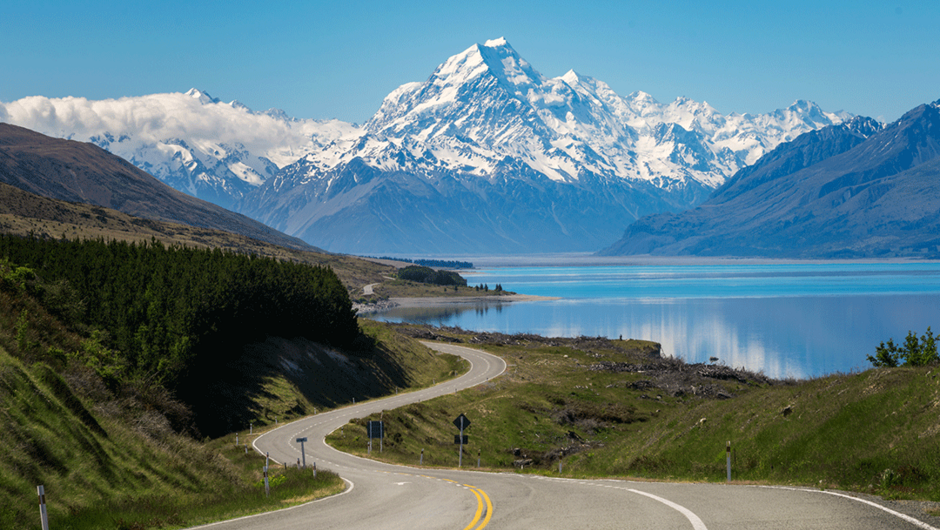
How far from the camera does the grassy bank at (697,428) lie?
20.3 metres

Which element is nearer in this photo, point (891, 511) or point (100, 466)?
point (891, 511)

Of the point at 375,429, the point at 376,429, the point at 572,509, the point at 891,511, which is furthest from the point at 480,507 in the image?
the point at 376,429

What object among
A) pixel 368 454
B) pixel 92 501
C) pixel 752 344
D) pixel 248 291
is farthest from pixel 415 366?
pixel 92 501

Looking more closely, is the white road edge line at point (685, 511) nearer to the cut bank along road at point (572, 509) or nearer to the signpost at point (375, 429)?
the cut bank along road at point (572, 509)

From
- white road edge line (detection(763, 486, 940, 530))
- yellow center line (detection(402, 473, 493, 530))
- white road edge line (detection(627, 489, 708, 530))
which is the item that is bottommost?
yellow center line (detection(402, 473, 493, 530))

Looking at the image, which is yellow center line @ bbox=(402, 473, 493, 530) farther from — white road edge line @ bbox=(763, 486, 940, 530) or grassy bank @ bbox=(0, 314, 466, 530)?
white road edge line @ bbox=(763, 486, 940, 530)

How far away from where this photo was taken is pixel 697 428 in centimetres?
3384

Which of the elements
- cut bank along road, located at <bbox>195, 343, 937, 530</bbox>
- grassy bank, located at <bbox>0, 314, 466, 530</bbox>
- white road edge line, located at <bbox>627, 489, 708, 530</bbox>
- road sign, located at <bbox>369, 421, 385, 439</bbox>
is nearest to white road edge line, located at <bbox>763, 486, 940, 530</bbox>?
cut bank along road, located at <bbox>195, 343, 937, 530</bbox>

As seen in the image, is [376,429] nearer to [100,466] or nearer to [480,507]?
[100,466]

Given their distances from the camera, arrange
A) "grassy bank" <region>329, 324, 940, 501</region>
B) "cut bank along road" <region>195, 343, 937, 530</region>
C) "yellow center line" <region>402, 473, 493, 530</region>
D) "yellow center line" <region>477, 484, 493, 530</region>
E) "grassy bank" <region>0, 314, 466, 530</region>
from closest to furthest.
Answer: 1. "cut bank along road" <region>195, 343, 937, 530</region>
2. "yellow center line" <region>477, 484, 493, 530</region>
3. "yellow center line" <region>402, 473, 493, 530</region>
4. "grassy bank" <region>0, 314, 466, 530</region>
5. "grassy bank" <region>329, 324, 940, 501</region>

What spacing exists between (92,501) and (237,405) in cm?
4714

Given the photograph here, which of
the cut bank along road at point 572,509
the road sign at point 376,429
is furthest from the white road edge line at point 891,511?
the road sign at point 376,429

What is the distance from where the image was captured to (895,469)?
1838 centimetres

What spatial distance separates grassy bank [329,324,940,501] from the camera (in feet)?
66.6
